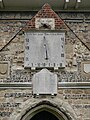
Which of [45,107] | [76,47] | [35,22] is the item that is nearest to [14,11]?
[35,22]

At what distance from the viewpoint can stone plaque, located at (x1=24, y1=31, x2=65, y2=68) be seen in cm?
816

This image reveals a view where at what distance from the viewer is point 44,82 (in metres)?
7.97

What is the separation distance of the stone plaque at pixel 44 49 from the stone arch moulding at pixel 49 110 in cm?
83

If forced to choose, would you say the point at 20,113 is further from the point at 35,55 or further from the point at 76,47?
the point at 76,47

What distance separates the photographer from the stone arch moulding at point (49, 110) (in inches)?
306

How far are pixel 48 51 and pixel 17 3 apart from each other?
308cm

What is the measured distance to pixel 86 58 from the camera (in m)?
8.24

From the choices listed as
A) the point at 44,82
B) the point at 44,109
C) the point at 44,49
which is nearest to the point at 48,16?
the point at 44,49

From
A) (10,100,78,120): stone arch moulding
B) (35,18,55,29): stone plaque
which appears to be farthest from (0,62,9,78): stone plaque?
(35,18,55,29): stone plaque

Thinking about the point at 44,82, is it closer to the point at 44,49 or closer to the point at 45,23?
the point at 44,49

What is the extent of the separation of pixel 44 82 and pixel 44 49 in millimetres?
761

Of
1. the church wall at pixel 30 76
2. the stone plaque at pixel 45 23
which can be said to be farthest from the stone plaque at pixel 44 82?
the stone plaque at pixel 45 23

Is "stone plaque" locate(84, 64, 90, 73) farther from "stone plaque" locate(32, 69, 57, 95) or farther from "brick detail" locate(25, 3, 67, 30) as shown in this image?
"brick detail" locate(25, 3, 67, 30)

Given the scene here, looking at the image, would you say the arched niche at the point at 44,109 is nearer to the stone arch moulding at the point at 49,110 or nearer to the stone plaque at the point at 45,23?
the stone arch moulding at the point at 49,110
